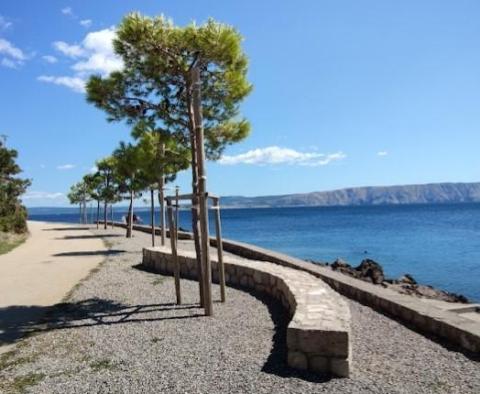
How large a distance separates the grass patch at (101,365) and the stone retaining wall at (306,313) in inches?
90.4

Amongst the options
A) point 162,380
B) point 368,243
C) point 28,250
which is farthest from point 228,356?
point 368,243

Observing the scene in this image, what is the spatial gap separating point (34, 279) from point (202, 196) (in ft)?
25.6

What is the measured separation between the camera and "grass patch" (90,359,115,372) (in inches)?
232

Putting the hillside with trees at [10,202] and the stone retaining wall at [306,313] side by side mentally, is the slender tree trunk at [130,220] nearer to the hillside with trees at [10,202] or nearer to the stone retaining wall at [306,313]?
the hillside with trees at [10,202]

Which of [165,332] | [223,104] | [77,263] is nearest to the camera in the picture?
[165,332]

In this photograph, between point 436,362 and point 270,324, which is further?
point 270,324

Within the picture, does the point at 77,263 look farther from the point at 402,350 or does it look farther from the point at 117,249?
the point at 402,350

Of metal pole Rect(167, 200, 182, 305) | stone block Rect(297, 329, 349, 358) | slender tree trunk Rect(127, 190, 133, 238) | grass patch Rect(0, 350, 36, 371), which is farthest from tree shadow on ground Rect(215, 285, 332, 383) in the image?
slender tree trunk Rect(127, 190, 133, 238)

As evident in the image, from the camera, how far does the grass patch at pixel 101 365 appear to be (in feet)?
19.3

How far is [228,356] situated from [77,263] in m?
12.2

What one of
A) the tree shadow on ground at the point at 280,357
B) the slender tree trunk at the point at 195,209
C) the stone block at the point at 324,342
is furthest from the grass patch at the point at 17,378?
the slender tree trunk at the point at 195,209

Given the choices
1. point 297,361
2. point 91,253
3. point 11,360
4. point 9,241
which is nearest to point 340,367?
point 297,361

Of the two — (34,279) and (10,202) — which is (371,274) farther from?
(10,202)

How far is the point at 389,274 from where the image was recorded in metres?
27.1
